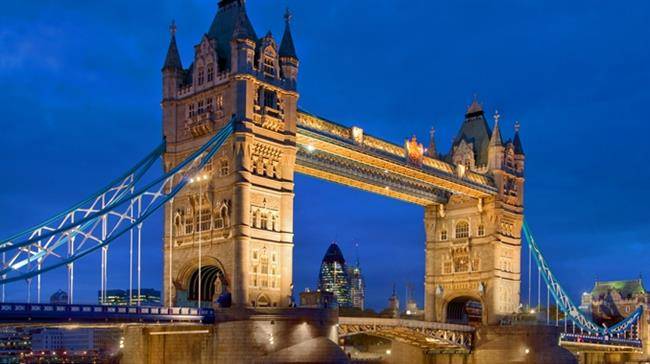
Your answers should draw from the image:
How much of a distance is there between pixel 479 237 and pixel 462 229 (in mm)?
2202

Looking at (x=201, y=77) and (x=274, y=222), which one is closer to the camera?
(x=274, y=222)

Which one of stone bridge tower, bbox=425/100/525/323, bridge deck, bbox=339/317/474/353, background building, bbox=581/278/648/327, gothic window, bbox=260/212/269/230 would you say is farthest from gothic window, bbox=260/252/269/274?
background building, bbox=581/278/648/327

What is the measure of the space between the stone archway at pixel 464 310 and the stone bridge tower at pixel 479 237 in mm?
124

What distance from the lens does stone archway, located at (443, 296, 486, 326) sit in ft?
290

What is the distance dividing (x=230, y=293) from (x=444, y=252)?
34.8 meters

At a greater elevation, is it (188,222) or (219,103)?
(219,103)

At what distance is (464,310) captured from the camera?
92250mm

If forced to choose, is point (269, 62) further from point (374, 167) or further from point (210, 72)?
point (374, 167)

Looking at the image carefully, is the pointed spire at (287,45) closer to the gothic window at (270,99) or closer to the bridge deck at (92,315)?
the gothic window at (270,99)

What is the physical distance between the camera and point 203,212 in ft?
204

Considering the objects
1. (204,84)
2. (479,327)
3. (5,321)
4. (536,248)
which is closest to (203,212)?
(204,84)

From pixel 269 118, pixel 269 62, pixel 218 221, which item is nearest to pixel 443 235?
pixel 269 118

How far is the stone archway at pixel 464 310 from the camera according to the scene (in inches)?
3477

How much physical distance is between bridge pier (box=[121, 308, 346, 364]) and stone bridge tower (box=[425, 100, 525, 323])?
29.5 metres
